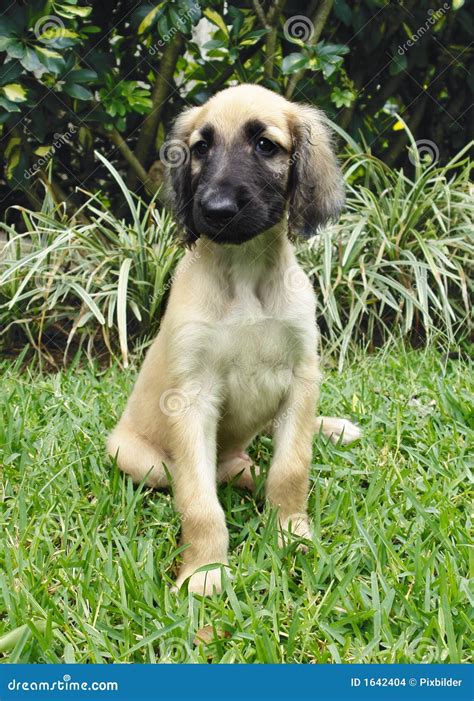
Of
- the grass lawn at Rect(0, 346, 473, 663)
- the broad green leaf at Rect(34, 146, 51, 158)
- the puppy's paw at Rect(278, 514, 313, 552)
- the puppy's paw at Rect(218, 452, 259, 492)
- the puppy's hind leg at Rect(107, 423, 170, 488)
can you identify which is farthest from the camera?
the broad green leaf at Rect(34, 146, 51, 158)

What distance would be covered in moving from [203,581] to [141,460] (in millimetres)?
687

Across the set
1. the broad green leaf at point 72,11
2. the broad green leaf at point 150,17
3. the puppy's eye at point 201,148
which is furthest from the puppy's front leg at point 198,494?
the broad green leaf at point 150,17

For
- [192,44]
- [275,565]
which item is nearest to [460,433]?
[275,565]

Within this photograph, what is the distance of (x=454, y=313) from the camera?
5.20 meters

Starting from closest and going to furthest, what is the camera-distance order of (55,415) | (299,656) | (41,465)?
(299,656) < (41,465) < (55,415)

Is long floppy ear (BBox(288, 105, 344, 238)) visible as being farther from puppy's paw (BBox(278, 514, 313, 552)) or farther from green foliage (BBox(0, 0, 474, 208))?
green foliage (BBox(0, 0, 474, 208))

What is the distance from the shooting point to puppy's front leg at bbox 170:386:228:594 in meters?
2.44

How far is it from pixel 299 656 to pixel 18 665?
27.4 inches

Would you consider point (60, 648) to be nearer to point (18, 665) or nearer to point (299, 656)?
point (18, 665)

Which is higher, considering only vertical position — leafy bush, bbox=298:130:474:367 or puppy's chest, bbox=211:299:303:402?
puppy's chest, bbox=211:299:303:402

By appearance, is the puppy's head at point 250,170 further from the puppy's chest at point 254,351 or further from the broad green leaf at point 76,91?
the broad green leaf at point 76,91

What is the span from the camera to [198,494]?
2.53 m

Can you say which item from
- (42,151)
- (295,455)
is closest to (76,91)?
(42,151)

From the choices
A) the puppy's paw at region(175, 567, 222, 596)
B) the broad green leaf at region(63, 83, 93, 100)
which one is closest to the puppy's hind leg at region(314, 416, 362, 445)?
the puppy's paw at region(175, 567, 222, 596)
